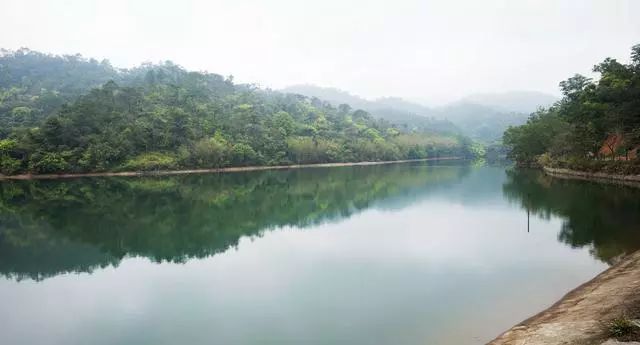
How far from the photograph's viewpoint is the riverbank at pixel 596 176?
34.1m

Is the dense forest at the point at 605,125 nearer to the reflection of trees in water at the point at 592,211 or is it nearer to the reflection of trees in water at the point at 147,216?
the reflection of trees in water at the point at 592,211

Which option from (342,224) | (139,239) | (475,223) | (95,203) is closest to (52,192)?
(95,203)

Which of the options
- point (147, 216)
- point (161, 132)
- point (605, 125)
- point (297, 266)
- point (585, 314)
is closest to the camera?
point (585, 314)

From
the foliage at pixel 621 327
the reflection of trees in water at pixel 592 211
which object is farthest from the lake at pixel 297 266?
the foliage at pixel 621 327

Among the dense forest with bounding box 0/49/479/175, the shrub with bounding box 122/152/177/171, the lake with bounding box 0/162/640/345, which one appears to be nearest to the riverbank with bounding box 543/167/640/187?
the lake with bounding box 0/162/640/345

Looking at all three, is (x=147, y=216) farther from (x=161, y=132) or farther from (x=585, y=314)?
(x=161, y=132)

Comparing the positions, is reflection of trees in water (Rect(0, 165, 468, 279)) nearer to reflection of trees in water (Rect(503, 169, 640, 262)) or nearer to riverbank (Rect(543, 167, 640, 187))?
reflection of trees in water (Rect(503, 169, 640, 262))

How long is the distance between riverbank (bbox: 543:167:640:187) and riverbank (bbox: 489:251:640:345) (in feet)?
86.4

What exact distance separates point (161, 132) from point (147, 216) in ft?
123

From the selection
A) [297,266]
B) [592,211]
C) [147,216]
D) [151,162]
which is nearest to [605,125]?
[592,211]

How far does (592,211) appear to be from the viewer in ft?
75.0

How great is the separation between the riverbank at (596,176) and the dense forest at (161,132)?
40.0m

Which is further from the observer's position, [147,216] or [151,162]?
[151,162]

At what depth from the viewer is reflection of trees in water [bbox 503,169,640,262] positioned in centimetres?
1634
